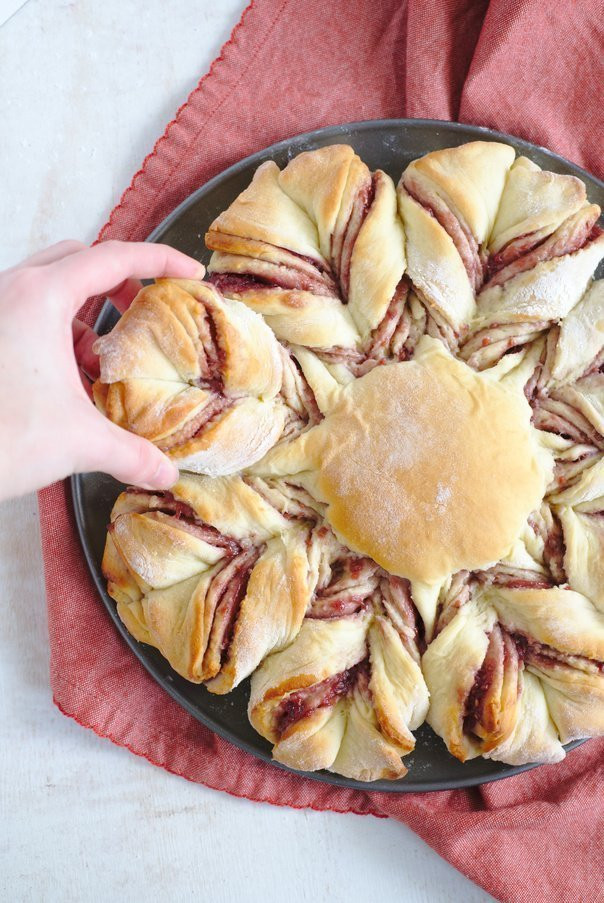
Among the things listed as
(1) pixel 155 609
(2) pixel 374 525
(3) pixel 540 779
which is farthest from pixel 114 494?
(3) pixel 540 779

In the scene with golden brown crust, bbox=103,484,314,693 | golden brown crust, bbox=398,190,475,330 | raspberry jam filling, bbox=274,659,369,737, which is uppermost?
golden brown crust, bbox=398,190,475,330

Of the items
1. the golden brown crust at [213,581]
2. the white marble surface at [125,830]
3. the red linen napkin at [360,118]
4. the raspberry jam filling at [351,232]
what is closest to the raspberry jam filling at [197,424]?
the golden brown crust at [213,581]

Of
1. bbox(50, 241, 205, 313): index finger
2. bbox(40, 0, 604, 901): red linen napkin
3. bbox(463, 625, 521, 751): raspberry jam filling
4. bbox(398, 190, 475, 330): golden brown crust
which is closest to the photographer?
bbox(50, 241, 205, 313): index finger

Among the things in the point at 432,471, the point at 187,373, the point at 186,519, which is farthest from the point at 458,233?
the point at 186,519

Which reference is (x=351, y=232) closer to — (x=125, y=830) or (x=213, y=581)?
(x=213, y=581)

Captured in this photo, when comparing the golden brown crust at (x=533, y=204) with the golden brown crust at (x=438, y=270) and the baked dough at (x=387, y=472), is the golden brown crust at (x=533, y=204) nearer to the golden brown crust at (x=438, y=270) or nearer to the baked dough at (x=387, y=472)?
the baked dough at (x=387, y=472)

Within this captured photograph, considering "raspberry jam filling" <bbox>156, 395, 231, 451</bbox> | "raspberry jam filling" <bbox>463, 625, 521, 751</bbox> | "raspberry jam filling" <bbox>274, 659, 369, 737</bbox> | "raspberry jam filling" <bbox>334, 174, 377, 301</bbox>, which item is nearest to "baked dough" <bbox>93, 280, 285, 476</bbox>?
"raspberry jam filling" <bbox>156, 395, 231, 451</bbox>

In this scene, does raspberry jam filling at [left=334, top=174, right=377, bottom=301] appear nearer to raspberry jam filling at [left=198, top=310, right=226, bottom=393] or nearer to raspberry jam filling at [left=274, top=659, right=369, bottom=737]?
raspberry jam filling at [left=198, top=310, right=226, bottom=393]

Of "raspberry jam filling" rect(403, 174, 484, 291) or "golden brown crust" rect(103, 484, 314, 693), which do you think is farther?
"raspberry jam filling" rect(403, 174, 484, 291)
